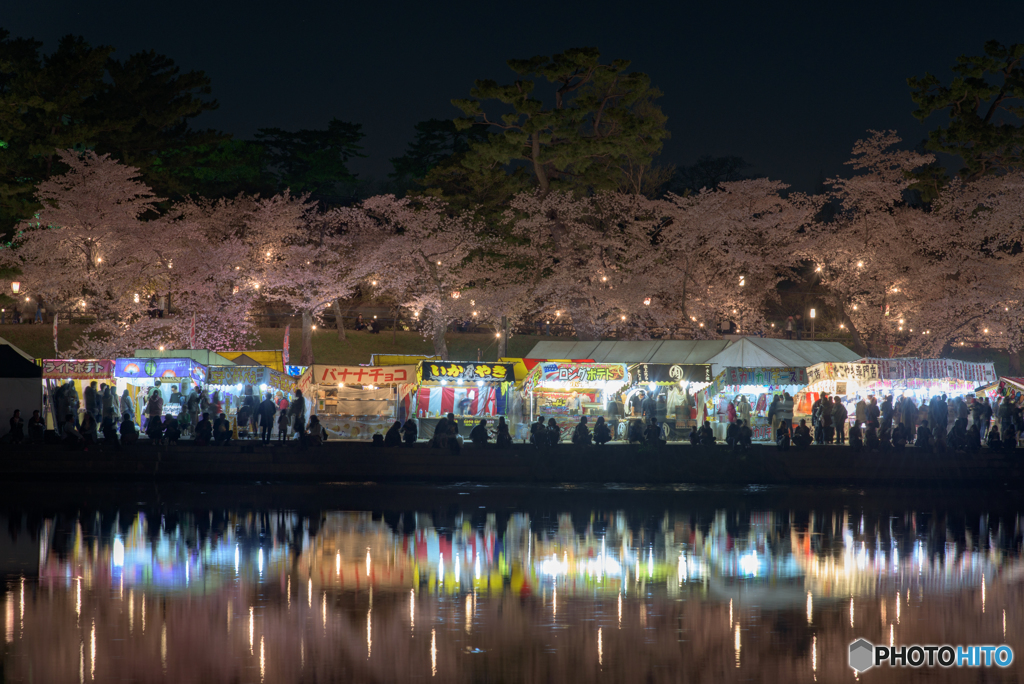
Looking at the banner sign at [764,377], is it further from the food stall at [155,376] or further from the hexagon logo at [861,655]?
the hexagon logo at [861,655]

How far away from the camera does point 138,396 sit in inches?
1067

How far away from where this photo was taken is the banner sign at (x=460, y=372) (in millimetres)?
26672

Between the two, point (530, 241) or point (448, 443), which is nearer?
point (448, 443)

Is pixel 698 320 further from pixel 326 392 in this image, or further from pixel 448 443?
pixel 448 443

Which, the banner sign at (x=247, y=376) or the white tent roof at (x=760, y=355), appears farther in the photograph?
the white tent roof at (x=760, y=355)

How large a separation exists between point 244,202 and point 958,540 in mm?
42085

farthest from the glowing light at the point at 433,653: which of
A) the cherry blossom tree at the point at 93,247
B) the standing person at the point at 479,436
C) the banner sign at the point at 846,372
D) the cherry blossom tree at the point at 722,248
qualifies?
the cherry blossom tree at the point at 722,248

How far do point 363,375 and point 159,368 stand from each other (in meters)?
5.29

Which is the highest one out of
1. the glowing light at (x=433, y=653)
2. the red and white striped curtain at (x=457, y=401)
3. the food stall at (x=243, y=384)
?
the food stall at (x=243, y=384)

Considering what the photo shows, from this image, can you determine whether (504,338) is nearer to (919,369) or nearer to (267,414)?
(919,369)

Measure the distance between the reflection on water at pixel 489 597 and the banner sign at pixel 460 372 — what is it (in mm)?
10094

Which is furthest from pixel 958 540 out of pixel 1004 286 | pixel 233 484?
pixel 1004 286

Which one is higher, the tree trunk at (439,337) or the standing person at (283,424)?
the tree trunk at (439,337)

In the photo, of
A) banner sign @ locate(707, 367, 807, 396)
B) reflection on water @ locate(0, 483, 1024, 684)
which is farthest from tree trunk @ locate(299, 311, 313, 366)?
reflection on water @ locate(0, 483, 1024, 684)
